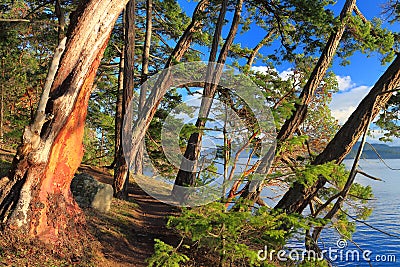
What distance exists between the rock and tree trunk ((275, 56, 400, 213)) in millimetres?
3331

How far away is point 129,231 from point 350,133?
160 inches

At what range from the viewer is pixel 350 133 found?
16.7ft

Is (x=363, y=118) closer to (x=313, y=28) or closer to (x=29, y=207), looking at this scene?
(x=313, y=28)

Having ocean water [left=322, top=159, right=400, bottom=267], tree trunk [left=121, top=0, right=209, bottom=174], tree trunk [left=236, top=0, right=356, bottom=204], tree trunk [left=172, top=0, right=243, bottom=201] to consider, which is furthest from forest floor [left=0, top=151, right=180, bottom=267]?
ocean water [left=322, top=159, right=400, bottom=267]

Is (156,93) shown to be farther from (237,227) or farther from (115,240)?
(237,227)

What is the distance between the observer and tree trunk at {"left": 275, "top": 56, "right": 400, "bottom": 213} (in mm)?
5043

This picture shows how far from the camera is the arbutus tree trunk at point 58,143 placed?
3.60m

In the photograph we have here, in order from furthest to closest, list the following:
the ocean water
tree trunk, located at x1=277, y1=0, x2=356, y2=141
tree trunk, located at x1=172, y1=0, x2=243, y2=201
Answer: the ocean water
tree trunk, located at x1=172, y1=0, x2=243, y2=201
tree trunk, located at x1=277, y1=0, x2=356, y2=141

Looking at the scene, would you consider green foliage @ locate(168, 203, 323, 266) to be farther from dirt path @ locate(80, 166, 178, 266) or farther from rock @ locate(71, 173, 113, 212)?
rock @ locate(71, 173, 113, 212)

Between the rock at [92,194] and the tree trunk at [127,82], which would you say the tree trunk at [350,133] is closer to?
the rock at [92,194]

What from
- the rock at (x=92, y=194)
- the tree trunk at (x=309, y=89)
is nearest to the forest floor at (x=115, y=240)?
the rock at (x=92, y=194)

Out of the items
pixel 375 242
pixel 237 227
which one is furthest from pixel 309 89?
pixel 375 242

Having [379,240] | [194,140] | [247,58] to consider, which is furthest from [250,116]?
[379,240]

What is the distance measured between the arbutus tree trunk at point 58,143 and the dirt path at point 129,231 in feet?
2.18
